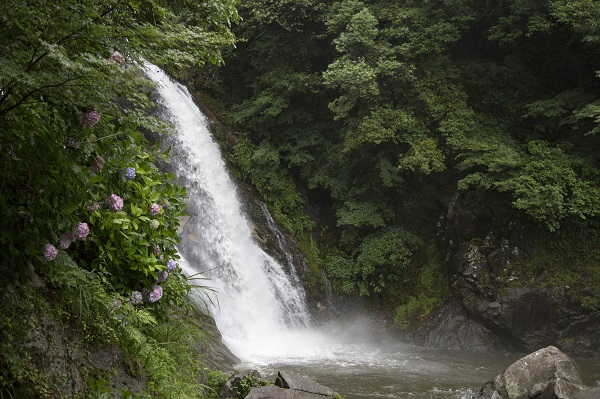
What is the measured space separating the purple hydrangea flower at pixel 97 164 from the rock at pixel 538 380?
22.1 ft

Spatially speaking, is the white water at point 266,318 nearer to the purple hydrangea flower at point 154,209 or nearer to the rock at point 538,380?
the rock at point 538,380

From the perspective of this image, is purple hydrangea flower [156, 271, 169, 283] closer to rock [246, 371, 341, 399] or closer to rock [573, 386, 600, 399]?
rock [246, 371, 341, 399]

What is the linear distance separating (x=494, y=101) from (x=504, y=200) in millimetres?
2898

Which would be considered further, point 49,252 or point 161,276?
point 161,276

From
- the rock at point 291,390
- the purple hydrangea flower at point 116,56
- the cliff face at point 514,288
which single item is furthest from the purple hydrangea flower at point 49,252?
the cliff face at point 514,288

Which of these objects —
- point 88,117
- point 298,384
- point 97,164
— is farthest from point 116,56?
point 298,384

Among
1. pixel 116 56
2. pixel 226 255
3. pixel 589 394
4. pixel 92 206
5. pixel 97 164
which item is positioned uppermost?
pixel 116 56

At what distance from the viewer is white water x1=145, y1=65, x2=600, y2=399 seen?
9.56 meters

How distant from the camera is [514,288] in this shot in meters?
11.7

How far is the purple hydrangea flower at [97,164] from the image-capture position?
3.40 meters

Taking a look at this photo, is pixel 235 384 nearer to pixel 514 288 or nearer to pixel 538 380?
pixel 538 380

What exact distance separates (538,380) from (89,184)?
7012 mm

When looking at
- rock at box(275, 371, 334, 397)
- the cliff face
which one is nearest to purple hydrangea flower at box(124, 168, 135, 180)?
rock at box(275, 371, 334, 397)

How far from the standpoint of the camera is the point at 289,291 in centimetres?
1294
